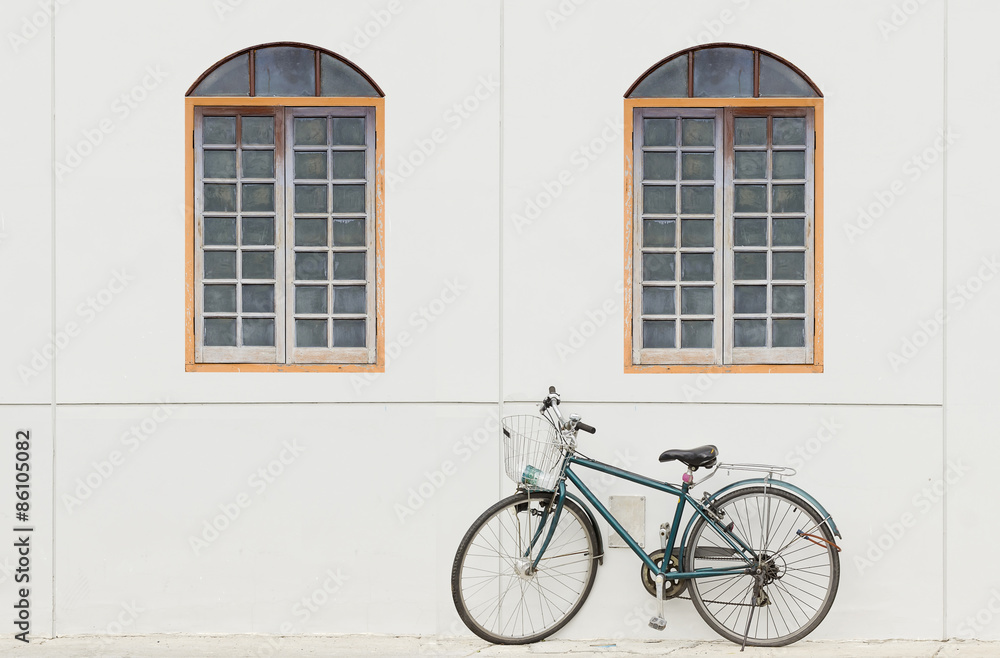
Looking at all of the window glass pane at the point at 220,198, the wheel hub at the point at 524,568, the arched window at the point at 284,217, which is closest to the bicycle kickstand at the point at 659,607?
the wheel hub at the point at 524,568

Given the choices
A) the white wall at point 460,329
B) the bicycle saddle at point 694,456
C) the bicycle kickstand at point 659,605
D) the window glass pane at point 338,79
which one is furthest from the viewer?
the window glass pane at point 338,79

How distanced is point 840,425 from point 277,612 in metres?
3.29

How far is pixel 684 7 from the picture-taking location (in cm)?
494

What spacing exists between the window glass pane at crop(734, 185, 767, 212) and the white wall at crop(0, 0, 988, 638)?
356 mm

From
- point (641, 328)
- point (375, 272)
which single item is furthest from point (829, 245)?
point (375, 272)

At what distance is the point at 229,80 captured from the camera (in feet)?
16.5

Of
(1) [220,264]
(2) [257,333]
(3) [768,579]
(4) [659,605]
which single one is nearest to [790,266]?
(3) [768,579]

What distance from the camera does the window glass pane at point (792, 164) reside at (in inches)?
199

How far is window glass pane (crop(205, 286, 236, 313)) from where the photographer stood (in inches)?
200

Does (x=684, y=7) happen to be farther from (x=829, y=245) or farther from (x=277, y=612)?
(x=277, y=612)

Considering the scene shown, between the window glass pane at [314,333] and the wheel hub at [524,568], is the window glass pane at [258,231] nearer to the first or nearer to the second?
the window glass pane at [314,333]

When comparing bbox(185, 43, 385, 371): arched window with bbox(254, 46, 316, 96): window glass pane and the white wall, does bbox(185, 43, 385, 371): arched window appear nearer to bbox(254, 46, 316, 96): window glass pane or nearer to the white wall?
bbox(254, 46, 316, 96): window glass pane

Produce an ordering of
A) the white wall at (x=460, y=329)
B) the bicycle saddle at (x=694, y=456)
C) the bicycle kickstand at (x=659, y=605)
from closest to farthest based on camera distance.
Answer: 1. the bicycle saddle at (x=694, y=456)
2. the bicycle kickstand at (x=659, y=605)
3. the white wall at (x=460, y=329)

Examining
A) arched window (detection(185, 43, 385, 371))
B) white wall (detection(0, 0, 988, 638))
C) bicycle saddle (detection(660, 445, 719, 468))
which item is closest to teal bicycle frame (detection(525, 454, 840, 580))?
bicycle saddle (detection(660, 445, 719, 468))
